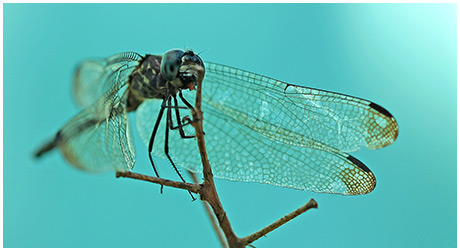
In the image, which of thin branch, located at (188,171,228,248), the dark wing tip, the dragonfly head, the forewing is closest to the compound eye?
the dragonfly head

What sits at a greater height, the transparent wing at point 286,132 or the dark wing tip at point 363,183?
the transparent wing at point 286,132

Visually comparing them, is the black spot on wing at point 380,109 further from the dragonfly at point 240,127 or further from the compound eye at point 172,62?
the compound eye at point 172,62

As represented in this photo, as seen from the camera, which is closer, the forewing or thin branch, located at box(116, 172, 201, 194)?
thin branch, located at box(116, 172, 201, 194)

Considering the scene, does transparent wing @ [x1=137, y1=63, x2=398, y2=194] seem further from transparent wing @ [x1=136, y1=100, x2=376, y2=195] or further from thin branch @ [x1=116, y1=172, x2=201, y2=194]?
thin branch @ [x1=116, y1=172, x2=201, y2=194]

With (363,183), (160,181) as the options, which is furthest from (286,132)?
(160,181)

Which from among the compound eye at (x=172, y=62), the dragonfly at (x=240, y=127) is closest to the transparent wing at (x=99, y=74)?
the dragonfly at (x=240, y=127)

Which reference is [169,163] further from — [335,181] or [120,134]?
[335,181]

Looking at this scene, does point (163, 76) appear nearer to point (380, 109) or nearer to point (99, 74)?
point (99, 74)

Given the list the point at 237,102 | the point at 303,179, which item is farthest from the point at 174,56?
the point at 303,179
